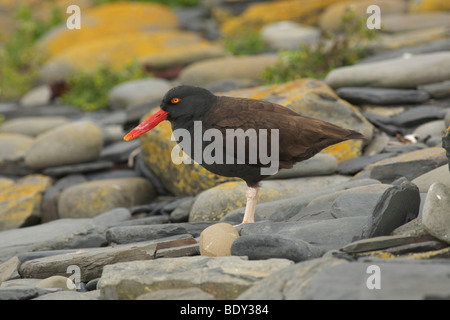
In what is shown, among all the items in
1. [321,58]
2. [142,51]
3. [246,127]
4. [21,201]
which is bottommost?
[21,201]

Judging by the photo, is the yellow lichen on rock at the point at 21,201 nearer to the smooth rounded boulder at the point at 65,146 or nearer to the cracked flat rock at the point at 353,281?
the smooth rounded boulder at the point at 65,146

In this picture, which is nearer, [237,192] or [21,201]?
[237,192]

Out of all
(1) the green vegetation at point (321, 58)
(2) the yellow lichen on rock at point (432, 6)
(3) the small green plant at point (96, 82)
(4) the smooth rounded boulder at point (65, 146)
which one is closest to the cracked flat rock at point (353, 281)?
(4) the smooth rounded boulder at point (65, 146)

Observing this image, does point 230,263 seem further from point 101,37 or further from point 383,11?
point 101,37

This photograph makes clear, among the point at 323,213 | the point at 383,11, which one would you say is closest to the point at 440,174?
the point at 323,213

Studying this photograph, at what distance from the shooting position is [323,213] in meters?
5.21

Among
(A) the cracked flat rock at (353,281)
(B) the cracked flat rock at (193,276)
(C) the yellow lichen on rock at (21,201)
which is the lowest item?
(C) the yellow lichen on rock at (21,201)

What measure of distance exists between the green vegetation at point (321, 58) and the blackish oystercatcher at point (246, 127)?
492 cm

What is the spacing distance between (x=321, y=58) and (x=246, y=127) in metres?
5.67

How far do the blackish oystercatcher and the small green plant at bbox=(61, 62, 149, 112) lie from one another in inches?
337

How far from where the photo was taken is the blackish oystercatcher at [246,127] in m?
5.07

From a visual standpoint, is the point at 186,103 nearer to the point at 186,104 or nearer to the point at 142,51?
the point at 186,104

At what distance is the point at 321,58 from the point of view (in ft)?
34.1

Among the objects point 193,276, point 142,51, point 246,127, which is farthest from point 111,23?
point 193,276
